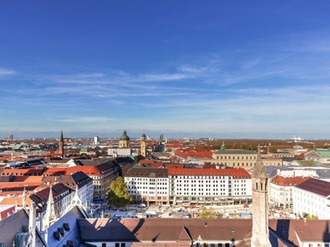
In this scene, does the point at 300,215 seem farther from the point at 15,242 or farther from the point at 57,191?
the point at 15,242

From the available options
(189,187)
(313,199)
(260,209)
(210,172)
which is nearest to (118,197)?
(189,187)

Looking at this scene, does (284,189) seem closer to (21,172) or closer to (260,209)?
(260,209)

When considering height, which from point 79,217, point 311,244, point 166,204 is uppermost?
point 79,217

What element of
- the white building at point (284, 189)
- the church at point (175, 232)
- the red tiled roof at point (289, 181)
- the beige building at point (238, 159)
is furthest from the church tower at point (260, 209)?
the beige building at point (238, 159)

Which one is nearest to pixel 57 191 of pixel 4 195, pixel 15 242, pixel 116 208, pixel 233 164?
pixel 4 195

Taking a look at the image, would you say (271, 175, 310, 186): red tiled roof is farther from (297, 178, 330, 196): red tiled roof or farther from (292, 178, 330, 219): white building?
(297, 178, 330, 196): red tiled roof
